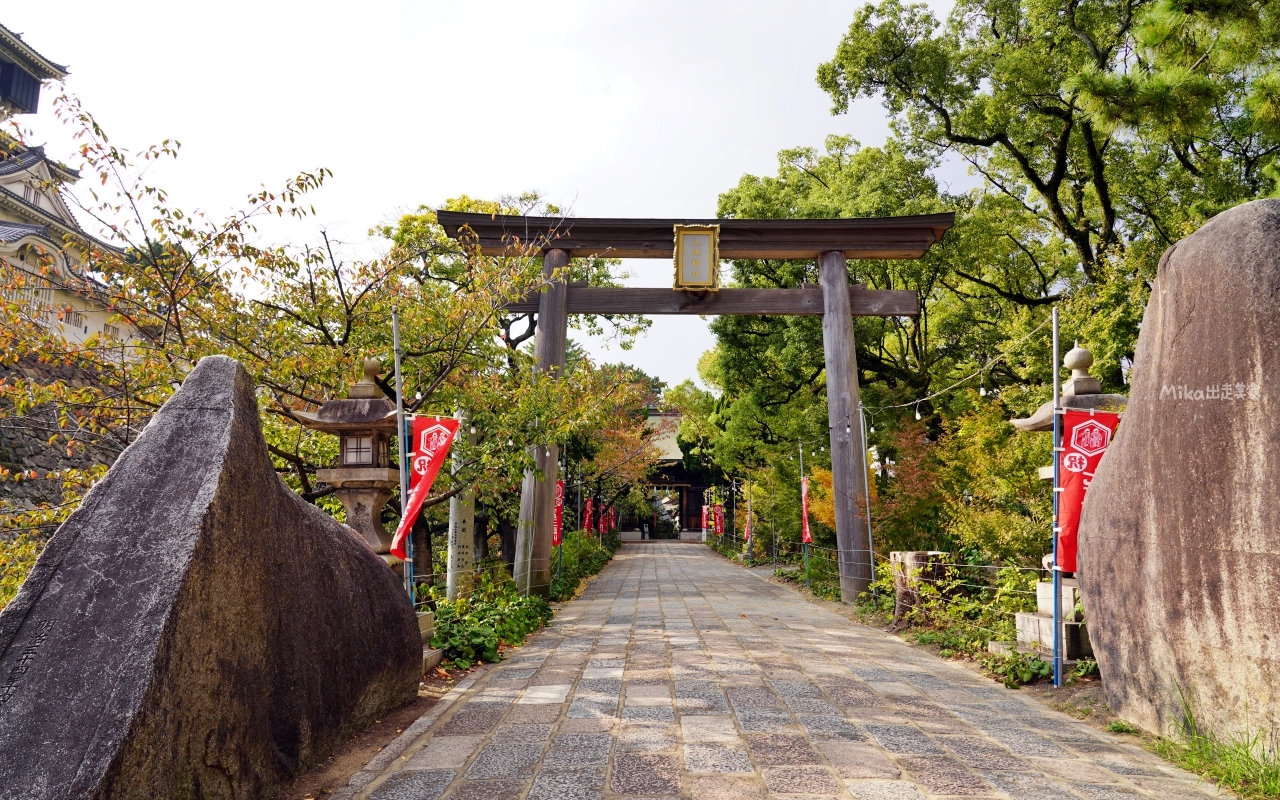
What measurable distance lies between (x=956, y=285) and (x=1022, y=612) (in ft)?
38.1

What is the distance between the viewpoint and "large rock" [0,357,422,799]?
2.67m

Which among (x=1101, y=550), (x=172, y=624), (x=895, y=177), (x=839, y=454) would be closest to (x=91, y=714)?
(x=172, y=624)

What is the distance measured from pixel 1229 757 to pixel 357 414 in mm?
6350

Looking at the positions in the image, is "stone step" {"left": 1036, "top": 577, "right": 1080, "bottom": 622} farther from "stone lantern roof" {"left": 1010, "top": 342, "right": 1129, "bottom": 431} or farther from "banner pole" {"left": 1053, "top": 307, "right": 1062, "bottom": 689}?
"stone lantern roof" {"left": 1010, "top": 342, "right": 1129, "bottom": 431}

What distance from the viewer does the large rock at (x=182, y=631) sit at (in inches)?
105

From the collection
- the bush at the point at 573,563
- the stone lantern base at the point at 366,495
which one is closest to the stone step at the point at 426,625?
the stone lantern base at the point at 366,495

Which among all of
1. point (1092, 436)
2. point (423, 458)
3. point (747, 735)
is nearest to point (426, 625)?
point (423, 458)

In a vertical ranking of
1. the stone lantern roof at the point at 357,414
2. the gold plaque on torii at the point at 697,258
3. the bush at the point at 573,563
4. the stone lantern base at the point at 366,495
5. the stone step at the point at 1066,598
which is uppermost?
the gold plaque on torii at the point at 697,258

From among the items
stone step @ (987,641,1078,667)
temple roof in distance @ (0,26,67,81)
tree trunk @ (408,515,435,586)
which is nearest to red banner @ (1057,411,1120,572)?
stone step @ (987,641,1078,667)

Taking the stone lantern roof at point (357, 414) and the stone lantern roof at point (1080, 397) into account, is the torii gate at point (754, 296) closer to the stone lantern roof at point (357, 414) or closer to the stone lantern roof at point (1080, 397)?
the stone lantern roof at point (357, 414)

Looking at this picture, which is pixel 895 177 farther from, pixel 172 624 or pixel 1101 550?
pixel 172 624

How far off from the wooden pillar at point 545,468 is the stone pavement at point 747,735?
406 centimetres

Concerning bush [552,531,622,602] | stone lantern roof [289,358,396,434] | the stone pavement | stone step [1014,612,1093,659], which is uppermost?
stone lantern roof [289,358,396,434]

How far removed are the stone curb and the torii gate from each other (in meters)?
5.94
